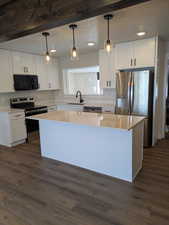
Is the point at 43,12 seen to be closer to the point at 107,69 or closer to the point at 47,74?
the point at 107,69

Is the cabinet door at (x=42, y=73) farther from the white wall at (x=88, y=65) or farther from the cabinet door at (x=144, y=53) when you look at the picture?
the cabinet door at (x=144, y=53)

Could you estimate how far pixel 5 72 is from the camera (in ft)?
13.9

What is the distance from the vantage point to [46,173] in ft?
9.26

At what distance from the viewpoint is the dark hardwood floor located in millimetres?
1842

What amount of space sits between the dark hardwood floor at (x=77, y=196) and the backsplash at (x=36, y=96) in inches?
83.3

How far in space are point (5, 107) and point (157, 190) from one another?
13.8 feet

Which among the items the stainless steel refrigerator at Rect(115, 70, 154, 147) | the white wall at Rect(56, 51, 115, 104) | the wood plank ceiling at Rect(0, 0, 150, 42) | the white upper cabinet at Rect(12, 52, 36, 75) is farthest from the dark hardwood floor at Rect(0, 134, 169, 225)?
the white upper cabinet at Rect(12, 52, 36, 75)

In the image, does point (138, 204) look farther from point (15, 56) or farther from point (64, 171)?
point (15, 56)

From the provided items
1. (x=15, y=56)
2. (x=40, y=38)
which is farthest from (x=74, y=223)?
(x=15, y=56)

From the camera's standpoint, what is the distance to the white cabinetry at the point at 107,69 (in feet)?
13.9

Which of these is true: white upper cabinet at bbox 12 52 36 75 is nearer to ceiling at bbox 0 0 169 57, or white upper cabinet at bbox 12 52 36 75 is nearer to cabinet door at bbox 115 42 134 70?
ceiling at bbox 0 0 169 57

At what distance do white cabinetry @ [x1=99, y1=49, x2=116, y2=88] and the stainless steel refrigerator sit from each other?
14.9 inches

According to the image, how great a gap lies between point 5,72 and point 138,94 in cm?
333

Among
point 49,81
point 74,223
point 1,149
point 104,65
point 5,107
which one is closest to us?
point 74,223
